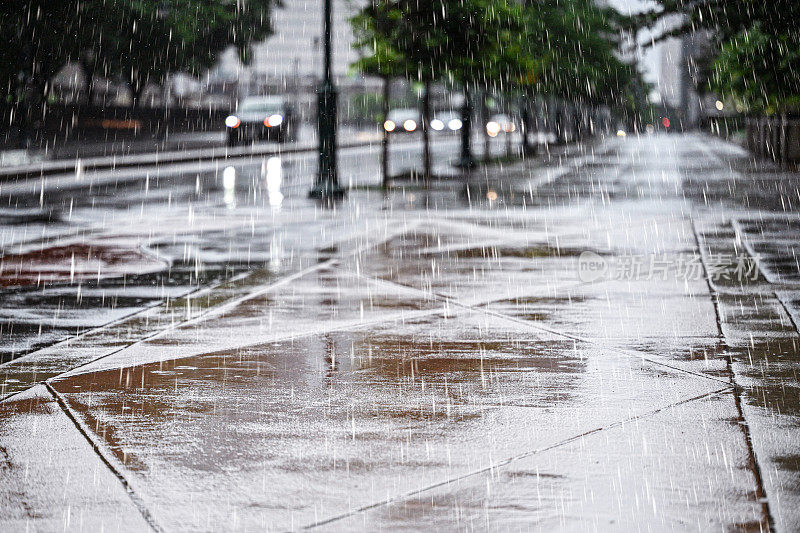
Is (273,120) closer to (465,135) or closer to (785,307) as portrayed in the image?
(465,135)

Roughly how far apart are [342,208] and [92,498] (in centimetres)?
1374

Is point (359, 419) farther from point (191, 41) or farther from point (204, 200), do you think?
point (191, 41)

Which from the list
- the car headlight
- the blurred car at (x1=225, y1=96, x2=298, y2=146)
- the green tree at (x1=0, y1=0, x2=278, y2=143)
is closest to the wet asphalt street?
the green tree at (x1=0, y1=0, x2=278, y2=143)

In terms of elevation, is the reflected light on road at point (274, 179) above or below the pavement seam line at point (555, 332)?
above

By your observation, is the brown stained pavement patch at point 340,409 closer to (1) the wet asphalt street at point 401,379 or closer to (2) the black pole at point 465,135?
(1) the wet asphalt street at point 401,379

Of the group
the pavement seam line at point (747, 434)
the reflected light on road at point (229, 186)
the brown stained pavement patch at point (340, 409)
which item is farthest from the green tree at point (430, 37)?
the brown stained pavement patch at point (340, 409)

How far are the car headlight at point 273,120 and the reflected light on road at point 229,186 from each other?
14171 mm

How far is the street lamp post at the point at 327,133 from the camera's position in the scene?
1992cm

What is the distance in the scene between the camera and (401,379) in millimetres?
6320

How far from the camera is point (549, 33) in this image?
40406mm

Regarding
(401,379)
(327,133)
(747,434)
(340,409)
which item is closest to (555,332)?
(401,379)

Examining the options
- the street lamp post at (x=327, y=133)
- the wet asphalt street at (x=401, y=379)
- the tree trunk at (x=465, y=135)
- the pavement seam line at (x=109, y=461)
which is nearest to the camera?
the pavement seam line at (x=109, y=461)

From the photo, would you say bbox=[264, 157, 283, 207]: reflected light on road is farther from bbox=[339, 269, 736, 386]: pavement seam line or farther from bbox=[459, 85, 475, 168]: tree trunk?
bbox=[339, 269, 736, 386]: pavement seam line

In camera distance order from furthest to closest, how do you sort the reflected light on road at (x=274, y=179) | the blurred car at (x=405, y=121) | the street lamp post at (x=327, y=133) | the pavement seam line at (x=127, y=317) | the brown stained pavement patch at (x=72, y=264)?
the blurred car at (x=405, y=121) < the street lamp post at (x=327, y=133) < the reflected light on road at (x=274, y=179) < the brown stained pavement patch at (x=72, y=264) < the pavement seam line at (x=127, y=317)
